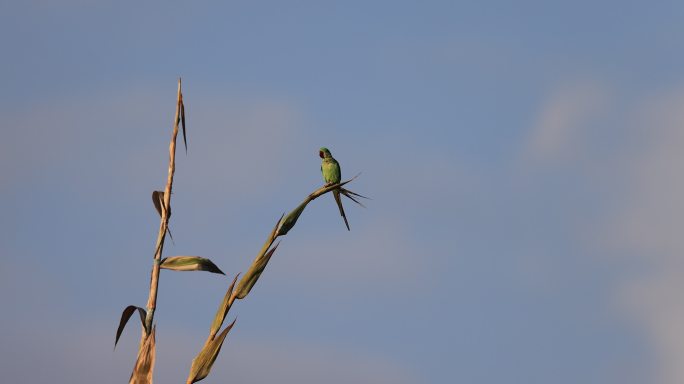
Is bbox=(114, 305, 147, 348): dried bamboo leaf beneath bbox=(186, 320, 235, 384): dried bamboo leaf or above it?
above

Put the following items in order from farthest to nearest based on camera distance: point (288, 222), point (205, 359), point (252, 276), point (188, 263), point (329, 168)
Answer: point (329, 168) → point (288, 222) → point (188, 263) → point (252, 276) → point (205, 359)

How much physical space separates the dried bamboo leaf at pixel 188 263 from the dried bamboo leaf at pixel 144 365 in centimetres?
39

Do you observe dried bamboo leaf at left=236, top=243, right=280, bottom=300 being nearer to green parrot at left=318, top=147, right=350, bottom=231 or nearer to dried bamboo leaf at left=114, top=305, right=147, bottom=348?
dried bamboo leaf at left=114, top=305, right=147, bottom=348

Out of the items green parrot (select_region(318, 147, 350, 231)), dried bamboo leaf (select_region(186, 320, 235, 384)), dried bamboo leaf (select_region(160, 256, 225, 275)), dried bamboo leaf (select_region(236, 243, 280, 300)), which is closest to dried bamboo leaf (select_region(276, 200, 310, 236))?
dried bamboo leaf (select_region(236, 243, 280, 300))

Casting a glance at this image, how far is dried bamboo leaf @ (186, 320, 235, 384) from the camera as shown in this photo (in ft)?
15.2

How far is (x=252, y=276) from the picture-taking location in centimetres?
491

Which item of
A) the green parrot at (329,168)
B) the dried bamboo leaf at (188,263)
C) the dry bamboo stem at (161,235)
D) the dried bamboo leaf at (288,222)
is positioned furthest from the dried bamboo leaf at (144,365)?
the green parrot at (329,168)

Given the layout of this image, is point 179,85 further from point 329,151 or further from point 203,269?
point 329,151

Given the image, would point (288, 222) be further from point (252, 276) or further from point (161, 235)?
point (161, 235)

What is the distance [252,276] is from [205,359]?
55cm

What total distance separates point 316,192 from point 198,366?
153cm

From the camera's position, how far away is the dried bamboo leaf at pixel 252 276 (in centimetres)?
488

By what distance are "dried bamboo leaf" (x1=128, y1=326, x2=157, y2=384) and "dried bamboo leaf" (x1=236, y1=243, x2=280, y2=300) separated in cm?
54

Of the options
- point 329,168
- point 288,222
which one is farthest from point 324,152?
point 288,222
